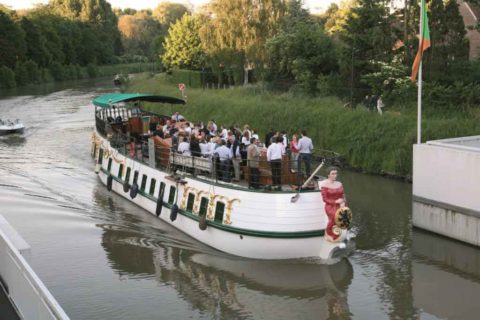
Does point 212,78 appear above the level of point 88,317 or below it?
above

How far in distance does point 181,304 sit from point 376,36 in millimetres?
26674

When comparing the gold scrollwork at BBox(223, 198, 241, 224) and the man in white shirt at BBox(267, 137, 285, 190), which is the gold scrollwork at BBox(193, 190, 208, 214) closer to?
the gold scrollwork at BBox(223, 198, 241, 224)

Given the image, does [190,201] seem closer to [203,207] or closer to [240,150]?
[203,207]

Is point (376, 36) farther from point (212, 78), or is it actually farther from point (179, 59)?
point (179, 59)

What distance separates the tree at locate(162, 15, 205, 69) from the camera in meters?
75.8

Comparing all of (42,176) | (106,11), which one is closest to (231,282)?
(42,176)

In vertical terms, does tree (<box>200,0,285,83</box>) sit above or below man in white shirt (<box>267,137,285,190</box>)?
above

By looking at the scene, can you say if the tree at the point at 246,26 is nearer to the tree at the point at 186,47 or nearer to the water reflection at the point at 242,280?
the tree at the point at 186,47

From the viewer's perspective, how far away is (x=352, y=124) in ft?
108

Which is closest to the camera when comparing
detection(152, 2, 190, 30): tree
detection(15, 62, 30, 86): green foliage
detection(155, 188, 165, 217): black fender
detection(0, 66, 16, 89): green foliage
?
detection(155, 188, 165, 217): black fender

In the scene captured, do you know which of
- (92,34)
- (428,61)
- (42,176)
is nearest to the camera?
(42,176)

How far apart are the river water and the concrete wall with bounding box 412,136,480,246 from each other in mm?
515

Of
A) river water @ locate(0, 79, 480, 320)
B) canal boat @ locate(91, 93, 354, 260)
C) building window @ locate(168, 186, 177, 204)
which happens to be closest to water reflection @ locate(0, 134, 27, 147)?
river water @ locate(0, 79, 480, 320)

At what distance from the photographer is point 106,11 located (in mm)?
152500
